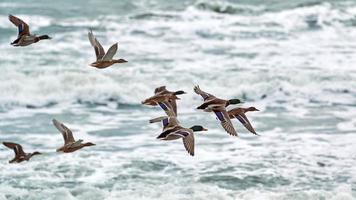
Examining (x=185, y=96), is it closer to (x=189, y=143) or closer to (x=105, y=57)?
(x=105, y=57)

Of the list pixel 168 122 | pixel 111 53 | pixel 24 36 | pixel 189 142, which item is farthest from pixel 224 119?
pixel 24 36

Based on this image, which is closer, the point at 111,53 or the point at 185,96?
the point at 111,53

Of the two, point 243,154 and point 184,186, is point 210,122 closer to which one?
point 243,154

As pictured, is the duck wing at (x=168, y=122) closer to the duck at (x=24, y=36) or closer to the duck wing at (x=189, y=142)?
the duck wing at (x=189, y=142)

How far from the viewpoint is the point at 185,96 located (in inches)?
711

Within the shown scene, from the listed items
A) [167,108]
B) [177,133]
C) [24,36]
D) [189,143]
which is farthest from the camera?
[24,36]

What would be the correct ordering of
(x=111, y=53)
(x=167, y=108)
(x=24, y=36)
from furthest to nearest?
(x=24, y=36) < (x=111, y=53) < (x=167, y=108)

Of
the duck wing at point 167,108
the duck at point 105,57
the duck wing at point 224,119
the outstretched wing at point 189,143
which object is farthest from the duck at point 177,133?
the duck at point 105,57

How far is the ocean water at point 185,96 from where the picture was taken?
41.0ft

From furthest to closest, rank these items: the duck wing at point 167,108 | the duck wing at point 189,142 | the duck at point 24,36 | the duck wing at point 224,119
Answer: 1. the duck at point 24,36
2. the duck wing at point 167,108
3. the duck wing at point 224,119
4. the duck wing at point 189,142

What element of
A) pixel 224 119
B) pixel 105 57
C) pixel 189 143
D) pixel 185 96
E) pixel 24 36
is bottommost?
pixel 185 96

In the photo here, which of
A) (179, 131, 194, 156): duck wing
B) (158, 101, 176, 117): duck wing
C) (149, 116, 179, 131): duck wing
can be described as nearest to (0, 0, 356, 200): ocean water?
(158, 101, 176, 117): duck wing

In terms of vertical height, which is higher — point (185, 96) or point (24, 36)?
point (24, 36)

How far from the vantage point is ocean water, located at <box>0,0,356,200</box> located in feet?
41.0
